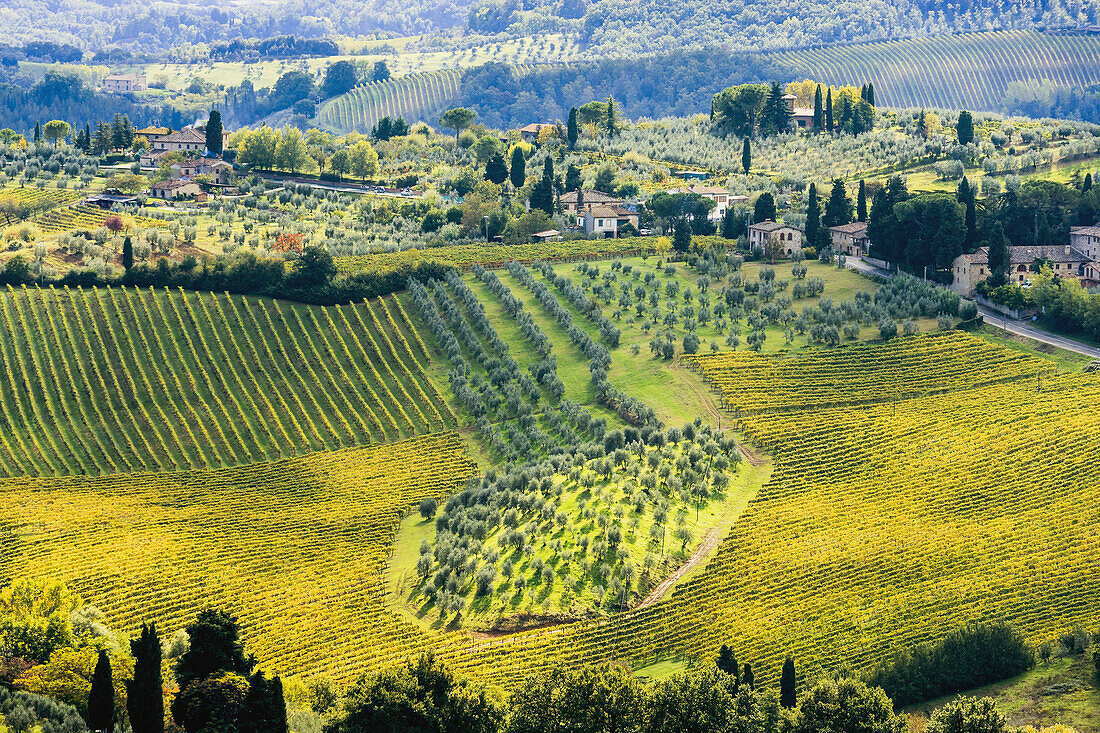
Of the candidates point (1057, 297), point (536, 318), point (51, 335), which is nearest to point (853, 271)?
point (1057, 297)

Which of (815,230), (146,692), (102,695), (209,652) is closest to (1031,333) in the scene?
(815,230)

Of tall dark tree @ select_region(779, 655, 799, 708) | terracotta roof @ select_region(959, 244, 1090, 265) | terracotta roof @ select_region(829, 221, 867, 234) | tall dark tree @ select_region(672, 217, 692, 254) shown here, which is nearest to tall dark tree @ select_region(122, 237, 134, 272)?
tall dark tree @ select_region(672, 217, 692, 254)

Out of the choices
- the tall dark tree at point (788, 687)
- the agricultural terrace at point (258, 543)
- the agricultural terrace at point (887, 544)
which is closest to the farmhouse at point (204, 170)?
the agricultural terrace at point (258, 543)

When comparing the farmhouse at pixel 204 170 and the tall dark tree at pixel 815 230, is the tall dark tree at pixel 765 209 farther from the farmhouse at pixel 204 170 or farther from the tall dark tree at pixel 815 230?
the farmhouse at pixel 204 170

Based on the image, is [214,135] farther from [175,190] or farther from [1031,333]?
[1031,333]

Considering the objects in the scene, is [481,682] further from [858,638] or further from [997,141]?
[997,141]
